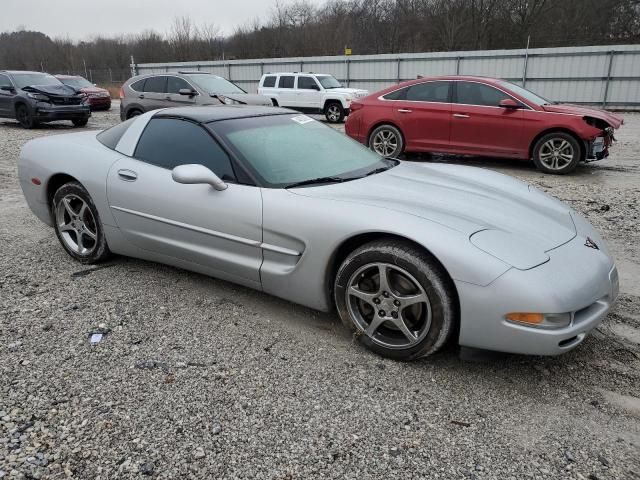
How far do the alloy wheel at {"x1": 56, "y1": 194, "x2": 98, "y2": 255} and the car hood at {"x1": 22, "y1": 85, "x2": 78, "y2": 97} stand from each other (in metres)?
11.5

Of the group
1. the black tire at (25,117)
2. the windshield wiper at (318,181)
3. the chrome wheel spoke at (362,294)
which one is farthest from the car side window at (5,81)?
the chrome wheel spoke at (362,294)

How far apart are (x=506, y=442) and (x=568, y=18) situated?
114ft

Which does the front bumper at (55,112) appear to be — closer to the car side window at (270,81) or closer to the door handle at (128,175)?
the car side window at (270,81)

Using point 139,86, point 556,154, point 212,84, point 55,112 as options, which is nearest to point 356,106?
point 556,154

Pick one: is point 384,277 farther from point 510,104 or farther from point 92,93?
point 92,93

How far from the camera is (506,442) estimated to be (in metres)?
2.12

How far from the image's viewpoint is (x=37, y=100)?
44.3 ft

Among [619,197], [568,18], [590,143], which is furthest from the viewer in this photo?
[568,18]

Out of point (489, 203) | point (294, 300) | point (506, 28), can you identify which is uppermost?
point (506, 28)

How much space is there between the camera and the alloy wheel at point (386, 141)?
29.0 feet

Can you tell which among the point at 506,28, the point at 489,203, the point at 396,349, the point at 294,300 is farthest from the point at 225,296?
the point at 506,28

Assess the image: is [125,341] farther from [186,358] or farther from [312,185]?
[312,185]

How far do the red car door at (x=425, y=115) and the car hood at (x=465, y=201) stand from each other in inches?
198

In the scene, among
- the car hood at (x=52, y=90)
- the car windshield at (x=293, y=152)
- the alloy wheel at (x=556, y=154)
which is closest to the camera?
the car windshield at (x=293, y=152)
